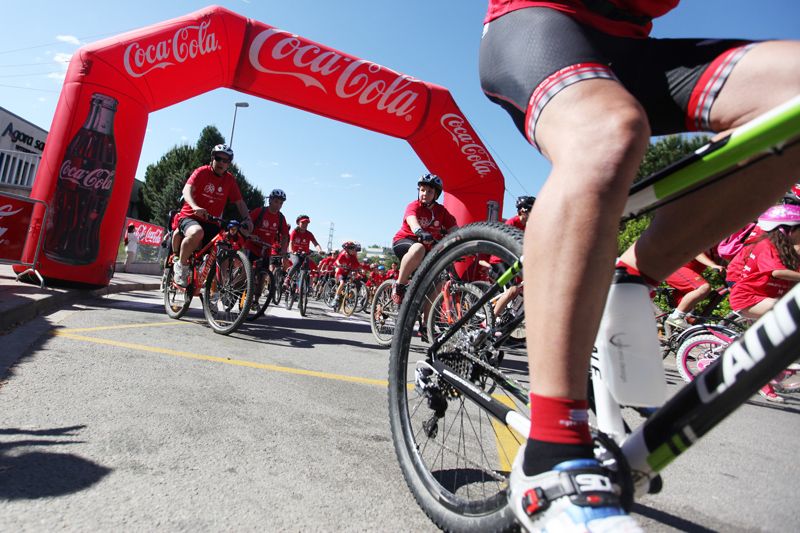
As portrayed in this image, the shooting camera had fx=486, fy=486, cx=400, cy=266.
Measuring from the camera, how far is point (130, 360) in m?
2.96

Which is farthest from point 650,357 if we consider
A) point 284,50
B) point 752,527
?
point 284,50

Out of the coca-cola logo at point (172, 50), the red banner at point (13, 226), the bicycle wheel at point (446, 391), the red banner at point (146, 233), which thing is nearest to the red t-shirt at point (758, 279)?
the bicycle wheel at point (446, 391)

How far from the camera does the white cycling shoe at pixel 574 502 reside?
788 millimetres

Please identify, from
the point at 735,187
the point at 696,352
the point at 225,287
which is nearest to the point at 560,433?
the point at 735,187

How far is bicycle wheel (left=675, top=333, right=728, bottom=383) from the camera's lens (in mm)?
4906

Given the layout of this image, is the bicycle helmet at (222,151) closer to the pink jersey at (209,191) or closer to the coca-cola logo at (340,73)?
the pink jersey at (209,191)

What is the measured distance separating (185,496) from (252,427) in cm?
64

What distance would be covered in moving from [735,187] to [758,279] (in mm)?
4600

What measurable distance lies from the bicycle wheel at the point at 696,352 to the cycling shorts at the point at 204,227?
5556 mm

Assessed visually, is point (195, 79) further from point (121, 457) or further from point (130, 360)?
point (121, 457)

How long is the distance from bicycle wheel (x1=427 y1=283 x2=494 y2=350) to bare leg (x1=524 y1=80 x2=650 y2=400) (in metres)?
0.85

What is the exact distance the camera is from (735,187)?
1128 millimetres

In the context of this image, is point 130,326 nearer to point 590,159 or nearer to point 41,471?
point 41,471

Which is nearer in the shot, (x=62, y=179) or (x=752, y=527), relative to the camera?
(x=752, y=527)
